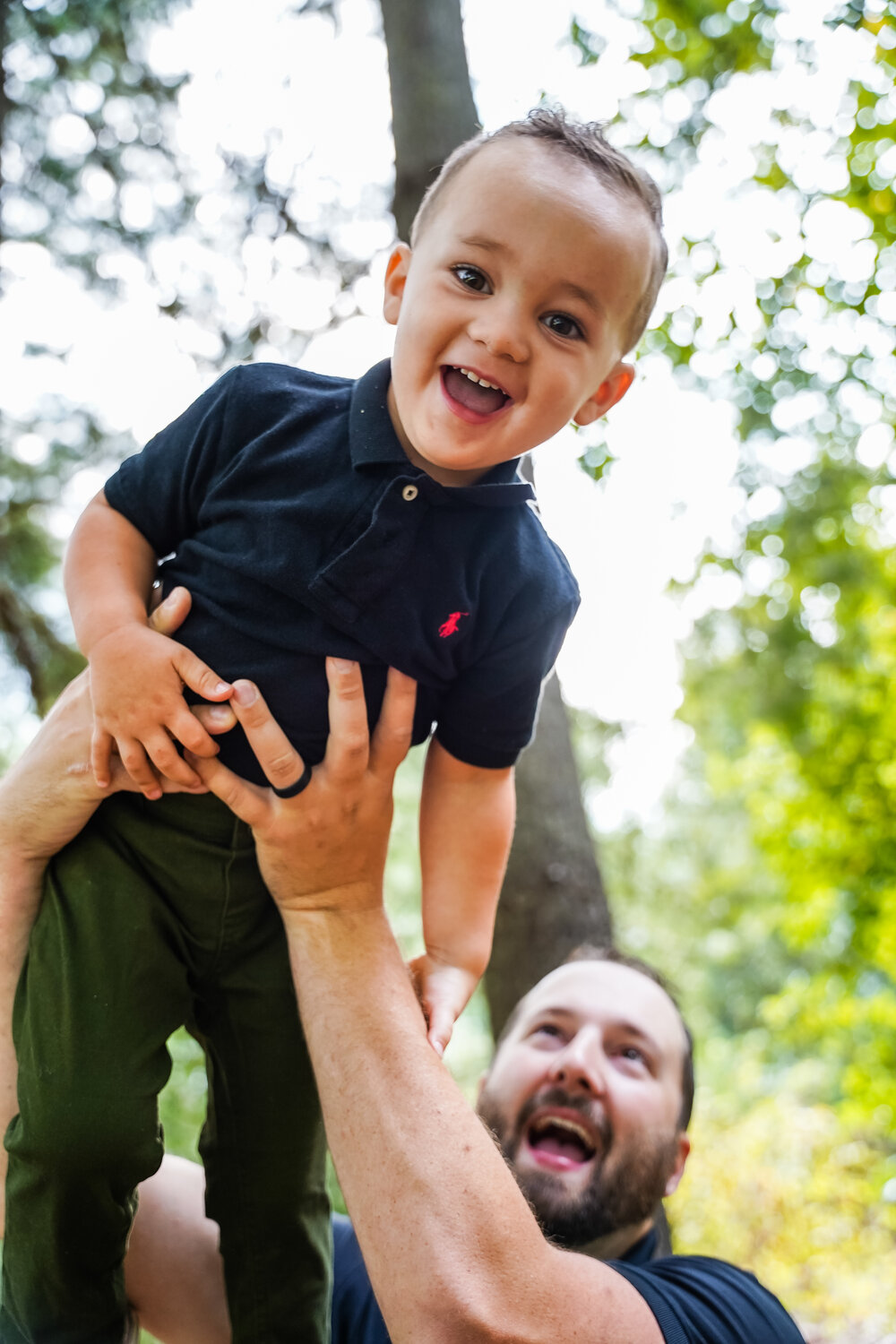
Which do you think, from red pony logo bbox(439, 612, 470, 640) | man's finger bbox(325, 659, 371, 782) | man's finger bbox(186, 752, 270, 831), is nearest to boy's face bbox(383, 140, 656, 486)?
red pony logo bbox(439, 612, 470, 640)

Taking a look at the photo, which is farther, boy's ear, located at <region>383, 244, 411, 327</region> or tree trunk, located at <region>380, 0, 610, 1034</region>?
tree trunk, located at <region>380, 0, 610, 1034</region>

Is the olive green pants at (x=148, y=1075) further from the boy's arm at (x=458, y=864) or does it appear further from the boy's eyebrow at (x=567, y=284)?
the boy's eyebrow at (x=567, y=284)

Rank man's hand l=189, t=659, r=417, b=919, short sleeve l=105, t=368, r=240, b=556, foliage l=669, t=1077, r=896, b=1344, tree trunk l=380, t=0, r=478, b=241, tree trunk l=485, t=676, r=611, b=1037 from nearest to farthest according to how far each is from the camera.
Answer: man's hand l=189, t=659, r=417, b=919, short sleeve l=105, t=368, r=240, b=556, tree trunk l=485, t=676, r=611, b=1037, tree trunk l=380, t=0, r=478, b=241, foliage l=669, t=1077, r=896, b=1344

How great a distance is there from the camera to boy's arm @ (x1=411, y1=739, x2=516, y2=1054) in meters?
1.66

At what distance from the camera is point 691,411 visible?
200 inches

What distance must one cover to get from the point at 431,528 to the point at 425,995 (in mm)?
749

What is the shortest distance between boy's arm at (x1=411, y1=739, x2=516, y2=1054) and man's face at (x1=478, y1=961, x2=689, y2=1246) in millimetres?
706

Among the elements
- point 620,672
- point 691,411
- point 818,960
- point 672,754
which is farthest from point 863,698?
point 818,960

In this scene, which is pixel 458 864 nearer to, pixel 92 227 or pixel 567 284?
pixel 567 284

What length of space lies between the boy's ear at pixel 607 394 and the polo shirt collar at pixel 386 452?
14 cm

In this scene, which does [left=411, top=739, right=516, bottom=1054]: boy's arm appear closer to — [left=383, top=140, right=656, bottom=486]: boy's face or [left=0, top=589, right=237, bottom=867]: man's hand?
[left=0, top=589, right=237, bottom=867]: man's hand

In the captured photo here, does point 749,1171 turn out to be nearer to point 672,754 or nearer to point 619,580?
point 619,580

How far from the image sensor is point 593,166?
56.8 inches

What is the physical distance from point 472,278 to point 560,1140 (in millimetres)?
1797
